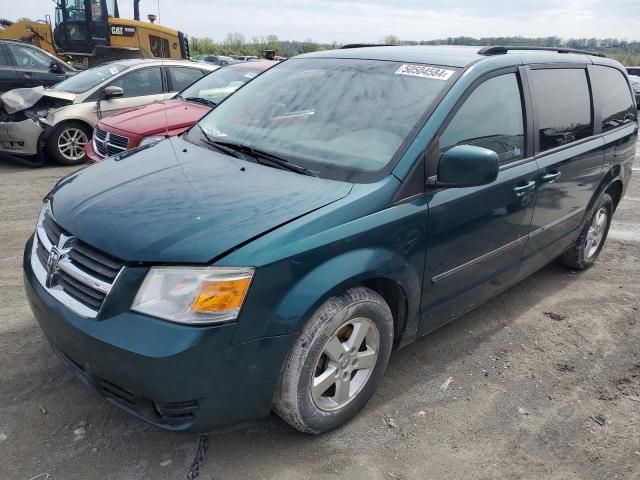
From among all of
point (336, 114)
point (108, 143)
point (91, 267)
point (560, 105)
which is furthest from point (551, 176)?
point (108, 143)

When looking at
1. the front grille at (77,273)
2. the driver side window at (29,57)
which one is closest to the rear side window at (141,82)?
the driver side window at (29,57)

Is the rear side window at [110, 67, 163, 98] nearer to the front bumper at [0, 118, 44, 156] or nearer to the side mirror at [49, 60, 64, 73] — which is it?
the front bumper at [0, 118, 44, 156]

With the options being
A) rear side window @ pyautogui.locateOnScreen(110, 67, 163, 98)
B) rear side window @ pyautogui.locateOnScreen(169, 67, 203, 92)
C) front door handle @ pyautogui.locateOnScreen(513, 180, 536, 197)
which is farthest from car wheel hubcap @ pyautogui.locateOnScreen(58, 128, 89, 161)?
front door handle @ pyautogui.locateOnScreen(513, 180, 536, 197)

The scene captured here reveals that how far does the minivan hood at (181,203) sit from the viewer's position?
7.13ft

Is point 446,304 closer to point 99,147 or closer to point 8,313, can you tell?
point 8,313

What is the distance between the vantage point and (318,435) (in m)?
2.65

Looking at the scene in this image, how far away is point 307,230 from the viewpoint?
2.27m

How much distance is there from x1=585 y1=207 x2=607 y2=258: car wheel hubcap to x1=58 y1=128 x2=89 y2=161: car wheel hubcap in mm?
6744

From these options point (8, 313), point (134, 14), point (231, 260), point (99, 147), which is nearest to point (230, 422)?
point (231, 260)

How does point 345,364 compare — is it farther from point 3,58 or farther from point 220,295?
point 3,58

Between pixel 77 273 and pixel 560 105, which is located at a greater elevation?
pixel 560 105

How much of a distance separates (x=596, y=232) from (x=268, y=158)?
329 centimetres

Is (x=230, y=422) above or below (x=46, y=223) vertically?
below

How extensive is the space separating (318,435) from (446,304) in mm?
1027
